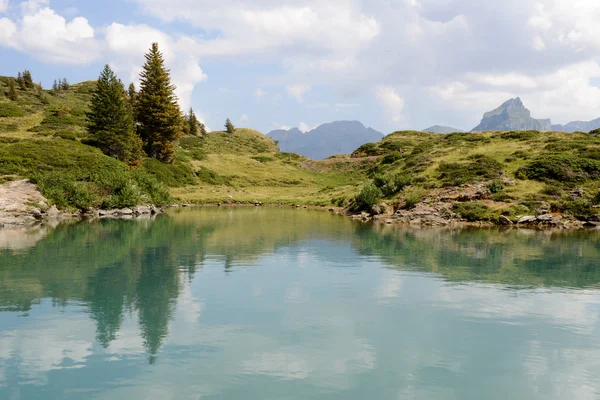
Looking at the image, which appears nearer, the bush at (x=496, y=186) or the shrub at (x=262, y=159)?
the bush at (x=496, y=186)

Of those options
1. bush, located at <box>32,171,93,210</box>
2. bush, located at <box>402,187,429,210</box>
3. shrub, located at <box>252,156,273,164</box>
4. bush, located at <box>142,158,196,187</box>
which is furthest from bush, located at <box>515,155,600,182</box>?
shrub, located at <box>252,156,273,164</box>

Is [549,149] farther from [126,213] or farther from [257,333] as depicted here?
[257,333]

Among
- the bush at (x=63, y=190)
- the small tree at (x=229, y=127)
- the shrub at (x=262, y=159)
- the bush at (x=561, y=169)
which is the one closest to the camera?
the bush at (x=63, y=190)

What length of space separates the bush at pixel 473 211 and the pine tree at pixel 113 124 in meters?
55.6

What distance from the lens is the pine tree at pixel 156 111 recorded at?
304 feet

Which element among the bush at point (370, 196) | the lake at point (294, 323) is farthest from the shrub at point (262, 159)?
the lake at point (294, 323)

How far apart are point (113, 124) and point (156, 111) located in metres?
15.6

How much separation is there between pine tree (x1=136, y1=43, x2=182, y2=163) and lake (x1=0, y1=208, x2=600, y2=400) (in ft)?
208

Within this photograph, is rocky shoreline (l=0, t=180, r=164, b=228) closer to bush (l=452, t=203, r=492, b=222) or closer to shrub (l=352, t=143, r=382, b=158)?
bush (l=452, t=203, r=492, b=222)

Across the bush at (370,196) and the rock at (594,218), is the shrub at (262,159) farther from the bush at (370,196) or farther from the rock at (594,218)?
the rock at (594,218)

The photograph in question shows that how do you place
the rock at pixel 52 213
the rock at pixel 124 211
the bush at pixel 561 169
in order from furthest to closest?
the bush at pixel 561 169
the rock at pixel 124 211
the rock at pixel 52 213

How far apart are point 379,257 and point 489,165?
134 feet

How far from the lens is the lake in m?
11.6

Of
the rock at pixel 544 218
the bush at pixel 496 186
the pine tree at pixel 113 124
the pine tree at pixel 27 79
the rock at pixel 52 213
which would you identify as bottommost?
the rock at pixel 52 213
